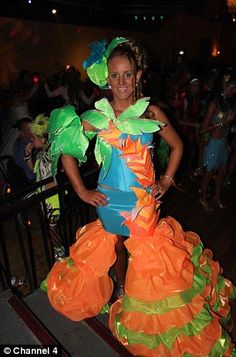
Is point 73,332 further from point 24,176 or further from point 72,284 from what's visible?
point 24,176

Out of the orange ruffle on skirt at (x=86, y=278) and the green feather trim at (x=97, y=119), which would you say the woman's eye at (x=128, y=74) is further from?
the orange ruffle on skirt at (x=86, y=278)

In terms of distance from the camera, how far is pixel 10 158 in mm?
4086

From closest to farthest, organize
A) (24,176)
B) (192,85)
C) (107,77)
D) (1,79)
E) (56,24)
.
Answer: (107,77)
(24,176)
(192,85)
(1,79)
(56,24)

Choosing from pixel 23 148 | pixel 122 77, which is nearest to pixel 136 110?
pixel 122 77

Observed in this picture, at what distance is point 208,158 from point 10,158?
2.70 m

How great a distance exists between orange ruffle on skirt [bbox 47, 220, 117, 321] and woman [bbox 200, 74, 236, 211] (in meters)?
2.59

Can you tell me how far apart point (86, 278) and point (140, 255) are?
1.45 ft

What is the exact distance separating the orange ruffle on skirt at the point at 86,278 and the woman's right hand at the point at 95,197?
0.85 feet

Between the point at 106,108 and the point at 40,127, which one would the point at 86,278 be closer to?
the point at 106,108

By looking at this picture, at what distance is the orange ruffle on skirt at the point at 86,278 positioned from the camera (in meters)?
2.09

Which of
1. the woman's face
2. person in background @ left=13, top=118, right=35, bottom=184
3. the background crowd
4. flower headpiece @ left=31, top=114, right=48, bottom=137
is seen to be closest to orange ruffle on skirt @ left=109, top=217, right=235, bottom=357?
the woman's face

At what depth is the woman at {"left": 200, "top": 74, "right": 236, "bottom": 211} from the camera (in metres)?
4.04

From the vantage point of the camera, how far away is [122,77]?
1.81 meters

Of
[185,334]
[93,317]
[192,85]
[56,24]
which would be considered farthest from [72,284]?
[56,24]
